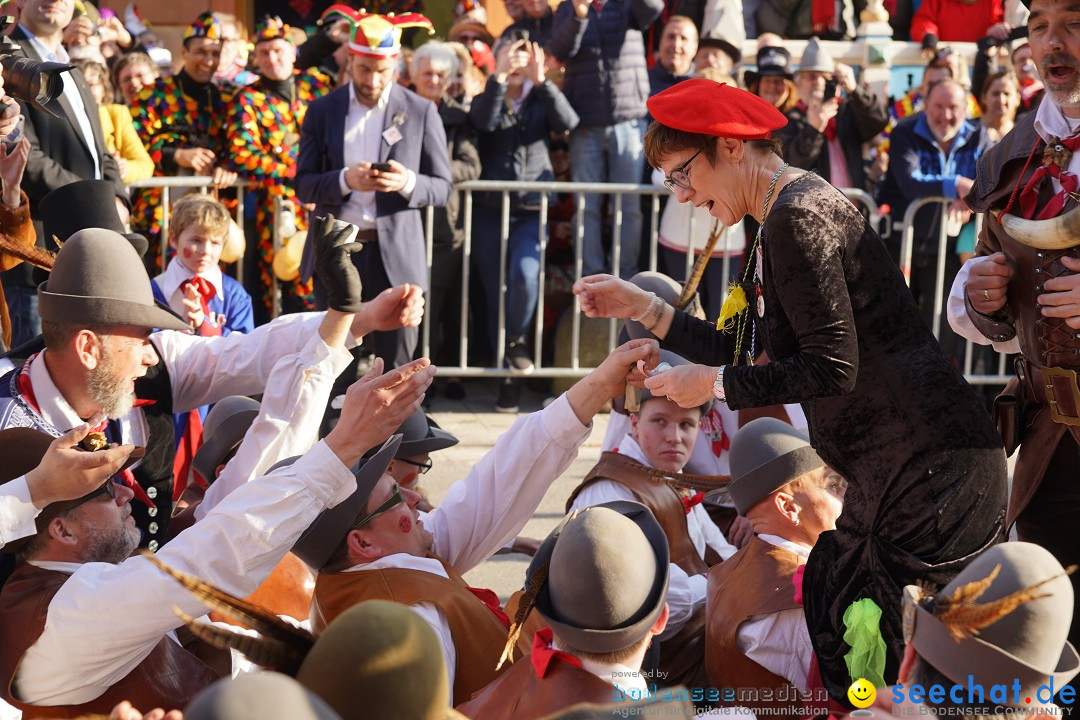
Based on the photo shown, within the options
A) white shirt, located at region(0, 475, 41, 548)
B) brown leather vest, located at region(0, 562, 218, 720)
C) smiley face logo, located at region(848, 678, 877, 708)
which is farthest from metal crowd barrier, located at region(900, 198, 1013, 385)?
white shirt, located at region(0, 475, 41, 548)

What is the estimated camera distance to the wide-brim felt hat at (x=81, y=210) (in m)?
4.99

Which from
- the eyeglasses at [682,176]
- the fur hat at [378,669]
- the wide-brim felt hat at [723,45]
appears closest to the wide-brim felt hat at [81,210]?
the eyeglasses at [682,176]

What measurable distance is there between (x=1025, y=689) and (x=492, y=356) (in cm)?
633

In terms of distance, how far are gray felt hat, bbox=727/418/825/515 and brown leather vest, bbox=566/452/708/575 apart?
562mm

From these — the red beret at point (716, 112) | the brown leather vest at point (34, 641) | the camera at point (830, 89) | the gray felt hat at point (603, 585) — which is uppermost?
the red beret at point (716, 112)

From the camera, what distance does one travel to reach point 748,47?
9375mm

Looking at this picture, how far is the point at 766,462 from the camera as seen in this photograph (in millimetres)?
3697

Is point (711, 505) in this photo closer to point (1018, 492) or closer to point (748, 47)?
point (1018, 492)

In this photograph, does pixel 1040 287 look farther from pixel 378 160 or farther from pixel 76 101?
pixel 76 101

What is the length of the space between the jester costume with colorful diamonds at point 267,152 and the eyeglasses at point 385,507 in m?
4.12

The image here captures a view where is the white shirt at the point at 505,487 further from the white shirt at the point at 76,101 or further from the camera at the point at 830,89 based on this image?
the camera at the point at 830,89

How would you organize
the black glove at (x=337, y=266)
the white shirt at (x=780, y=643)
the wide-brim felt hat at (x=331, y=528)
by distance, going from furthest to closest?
the black glove at (x=337, y=266)
the white shirt at (x=780, y=643)
the wide-brim felt hat at (x=331, y=528)

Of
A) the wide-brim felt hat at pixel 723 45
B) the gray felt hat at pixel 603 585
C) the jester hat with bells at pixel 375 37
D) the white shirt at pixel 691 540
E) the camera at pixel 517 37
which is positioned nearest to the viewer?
the gray felt hat at pixel 603 585

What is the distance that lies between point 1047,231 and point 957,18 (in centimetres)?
757
